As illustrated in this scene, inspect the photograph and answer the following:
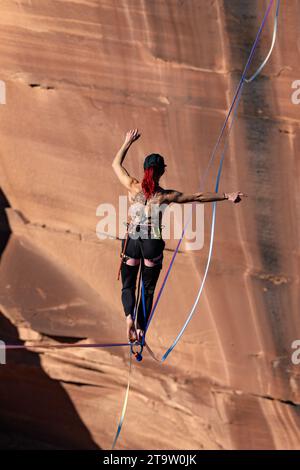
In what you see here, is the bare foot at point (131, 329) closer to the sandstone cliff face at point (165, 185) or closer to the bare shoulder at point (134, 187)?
the bare shoulder at point (134, 187)

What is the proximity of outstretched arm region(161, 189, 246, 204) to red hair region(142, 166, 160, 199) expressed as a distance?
81 mm

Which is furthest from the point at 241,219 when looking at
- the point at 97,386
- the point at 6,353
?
the point at 6,353

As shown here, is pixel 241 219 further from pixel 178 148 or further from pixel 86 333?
→ pixel 86 333

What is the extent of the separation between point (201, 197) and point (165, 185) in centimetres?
171

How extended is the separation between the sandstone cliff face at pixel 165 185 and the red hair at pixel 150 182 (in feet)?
4.80

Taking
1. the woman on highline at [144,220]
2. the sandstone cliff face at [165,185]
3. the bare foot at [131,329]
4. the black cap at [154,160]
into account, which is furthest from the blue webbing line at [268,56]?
the bare foot at [131,329]

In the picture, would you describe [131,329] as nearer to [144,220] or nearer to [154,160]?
[144,220]

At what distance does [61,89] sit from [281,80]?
1.61 meters

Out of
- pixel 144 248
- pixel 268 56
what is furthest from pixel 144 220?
pixel 268 56

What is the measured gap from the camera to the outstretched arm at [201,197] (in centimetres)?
409

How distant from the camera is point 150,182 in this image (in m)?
4.18

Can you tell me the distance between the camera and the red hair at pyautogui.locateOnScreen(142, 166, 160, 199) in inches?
162

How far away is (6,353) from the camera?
307 inches

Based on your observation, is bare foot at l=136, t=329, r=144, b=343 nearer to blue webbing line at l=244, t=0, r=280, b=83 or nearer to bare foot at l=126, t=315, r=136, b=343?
bare foot at l=126, t=315, r=136, b=343
